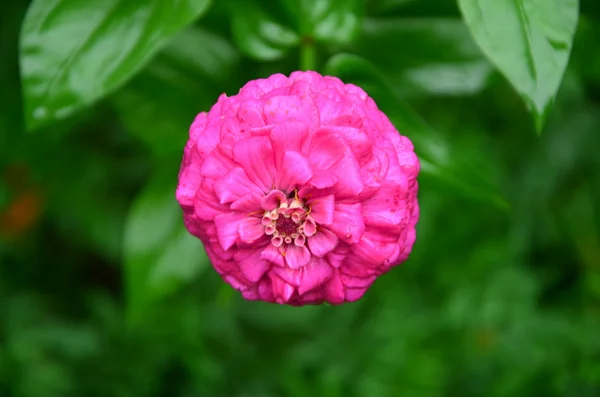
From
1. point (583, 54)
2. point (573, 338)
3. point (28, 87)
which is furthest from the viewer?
point (573, 338)

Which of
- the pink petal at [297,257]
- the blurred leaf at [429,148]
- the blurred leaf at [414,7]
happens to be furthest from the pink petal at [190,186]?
the blurred leaf at [414,7]

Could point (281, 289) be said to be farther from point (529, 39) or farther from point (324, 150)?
point (529, 39)

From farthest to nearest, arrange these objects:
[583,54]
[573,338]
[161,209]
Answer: [573,338]
[583,54]
[161,209]

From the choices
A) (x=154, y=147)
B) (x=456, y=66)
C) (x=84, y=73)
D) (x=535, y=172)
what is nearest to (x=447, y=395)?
(x=535, y=172)

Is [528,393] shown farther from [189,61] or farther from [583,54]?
[189,61]

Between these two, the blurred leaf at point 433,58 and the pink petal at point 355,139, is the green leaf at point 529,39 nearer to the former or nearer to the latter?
the pink petal at point 355,139

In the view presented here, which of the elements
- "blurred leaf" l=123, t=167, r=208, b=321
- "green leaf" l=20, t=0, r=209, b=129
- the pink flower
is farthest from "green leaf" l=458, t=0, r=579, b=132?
"blurred leaf" l=123, t=167, r=208, b=321

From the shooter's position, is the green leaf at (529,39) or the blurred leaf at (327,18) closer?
the green leaf at (529,39)
